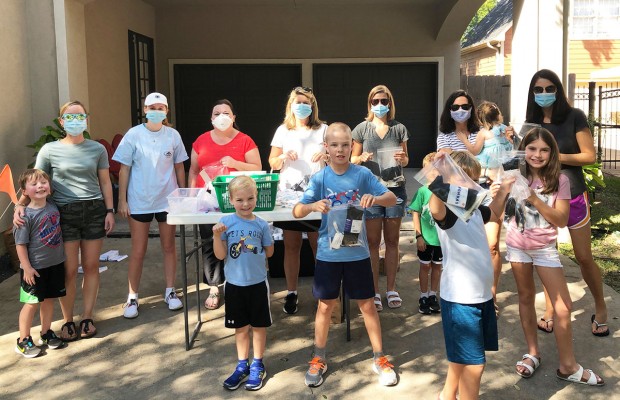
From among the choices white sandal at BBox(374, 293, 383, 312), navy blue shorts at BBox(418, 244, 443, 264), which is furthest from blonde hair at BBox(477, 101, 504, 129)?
white sandal at BBox(374, 293, 383, 312)

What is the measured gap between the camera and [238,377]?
12.2 ft

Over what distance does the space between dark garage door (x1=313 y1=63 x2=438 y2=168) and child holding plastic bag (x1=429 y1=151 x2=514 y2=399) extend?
10259 millimetres

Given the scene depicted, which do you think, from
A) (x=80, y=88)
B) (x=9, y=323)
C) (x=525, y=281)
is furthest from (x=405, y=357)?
(x=80, y=88)

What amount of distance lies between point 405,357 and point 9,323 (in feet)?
10.3

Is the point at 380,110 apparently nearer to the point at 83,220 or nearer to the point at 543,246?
the point at 543,246

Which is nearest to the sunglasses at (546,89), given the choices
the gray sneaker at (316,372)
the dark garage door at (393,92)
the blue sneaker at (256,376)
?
the gray sneaker at (316,372)

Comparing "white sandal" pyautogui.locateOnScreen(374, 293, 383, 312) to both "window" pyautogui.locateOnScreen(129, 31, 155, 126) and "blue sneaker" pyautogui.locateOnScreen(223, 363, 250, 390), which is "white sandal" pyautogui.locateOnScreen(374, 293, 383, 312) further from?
"window" pyautogui.locateOnScreen(129, 31, 155, 126)

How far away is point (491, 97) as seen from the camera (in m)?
13.7

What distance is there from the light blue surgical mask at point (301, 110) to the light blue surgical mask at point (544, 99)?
166 centimetres

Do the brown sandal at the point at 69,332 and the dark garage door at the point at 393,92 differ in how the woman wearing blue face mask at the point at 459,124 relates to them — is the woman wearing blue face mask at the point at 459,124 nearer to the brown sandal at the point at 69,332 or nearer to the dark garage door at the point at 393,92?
the brown sandal at the point at 69,332

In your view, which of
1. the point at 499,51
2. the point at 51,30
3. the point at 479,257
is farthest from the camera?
the point at 499,51

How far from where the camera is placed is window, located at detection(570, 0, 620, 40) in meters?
21.5

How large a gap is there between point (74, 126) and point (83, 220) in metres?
0.69

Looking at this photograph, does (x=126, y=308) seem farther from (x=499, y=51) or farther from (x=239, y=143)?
(x=499, y=51)
